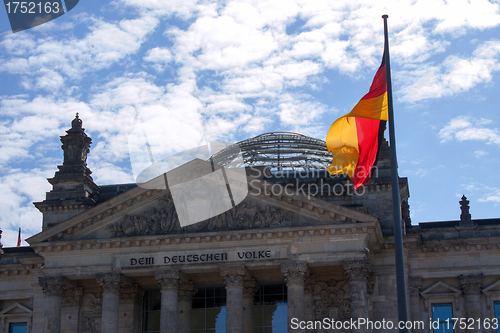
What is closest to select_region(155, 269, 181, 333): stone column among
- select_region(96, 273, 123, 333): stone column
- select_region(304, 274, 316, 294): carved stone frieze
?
select_region(96, 273, 123, 333): stone column

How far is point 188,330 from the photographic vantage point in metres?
46.9

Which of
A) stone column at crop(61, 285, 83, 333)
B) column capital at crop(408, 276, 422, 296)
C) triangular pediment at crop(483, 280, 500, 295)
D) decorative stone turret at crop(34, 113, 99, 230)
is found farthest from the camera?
decorative stone turret at crop(34, 113, 99, 230)

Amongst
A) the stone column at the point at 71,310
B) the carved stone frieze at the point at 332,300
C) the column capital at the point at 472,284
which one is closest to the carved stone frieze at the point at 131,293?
the stone column at the point at 71,310

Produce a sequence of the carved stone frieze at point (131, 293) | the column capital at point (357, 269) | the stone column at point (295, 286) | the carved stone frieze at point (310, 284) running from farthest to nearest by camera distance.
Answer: the carved stone frieze at point (131, 293) < the carved stone frieze at point (310, 284) < the column capital at point (357, 269) < the stone column at point (295, 286)

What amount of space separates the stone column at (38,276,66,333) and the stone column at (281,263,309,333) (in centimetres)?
1448

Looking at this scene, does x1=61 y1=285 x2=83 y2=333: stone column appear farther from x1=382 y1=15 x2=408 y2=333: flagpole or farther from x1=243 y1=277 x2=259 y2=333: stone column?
x1=382 y1=15 x2=408 y2=333: flagpole

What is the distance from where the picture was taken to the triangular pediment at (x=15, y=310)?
169 ft

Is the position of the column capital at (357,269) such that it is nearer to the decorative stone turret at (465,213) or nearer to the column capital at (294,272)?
the column capital at (294,272)

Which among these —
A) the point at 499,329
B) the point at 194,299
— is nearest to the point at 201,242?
the point at 194,299

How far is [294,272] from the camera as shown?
4281 centimetres

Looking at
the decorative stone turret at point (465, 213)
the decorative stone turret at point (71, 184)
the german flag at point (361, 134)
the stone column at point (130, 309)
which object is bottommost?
the stone column at point (130, 309)

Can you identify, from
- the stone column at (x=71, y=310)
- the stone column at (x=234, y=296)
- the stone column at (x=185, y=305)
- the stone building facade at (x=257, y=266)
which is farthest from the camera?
the stone column at (x=71, y=310)

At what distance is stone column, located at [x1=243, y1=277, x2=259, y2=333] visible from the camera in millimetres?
45844

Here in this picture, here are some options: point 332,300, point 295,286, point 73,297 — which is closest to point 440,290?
point 332,300
